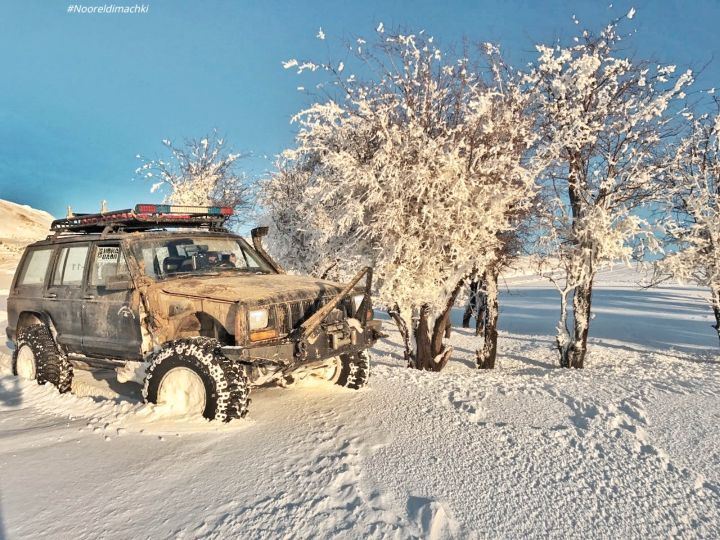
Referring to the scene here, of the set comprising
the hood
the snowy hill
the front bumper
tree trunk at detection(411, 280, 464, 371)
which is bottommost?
tree trunk at detection(411, 280, 464, 371)

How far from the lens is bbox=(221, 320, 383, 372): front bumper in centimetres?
424

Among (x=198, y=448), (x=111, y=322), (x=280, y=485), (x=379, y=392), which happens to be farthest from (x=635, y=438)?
(x=111, y=322)

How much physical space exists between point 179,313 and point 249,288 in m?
0.72

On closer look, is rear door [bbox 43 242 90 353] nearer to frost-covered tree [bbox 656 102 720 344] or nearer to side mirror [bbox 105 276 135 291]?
side mirror [bbox 105 276 135 291]

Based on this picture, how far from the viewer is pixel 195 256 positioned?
5.60 m

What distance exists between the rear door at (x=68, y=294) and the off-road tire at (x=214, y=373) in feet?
6.48

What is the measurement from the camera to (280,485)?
10.8 feet

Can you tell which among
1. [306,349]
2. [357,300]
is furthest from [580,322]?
[306,349]

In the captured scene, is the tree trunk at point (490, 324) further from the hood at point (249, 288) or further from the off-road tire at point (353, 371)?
the hood at point (249, 288)

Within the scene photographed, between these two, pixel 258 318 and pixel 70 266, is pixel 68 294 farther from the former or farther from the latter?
pixel 258 318

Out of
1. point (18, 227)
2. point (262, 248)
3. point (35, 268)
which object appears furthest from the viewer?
point (18, 227)

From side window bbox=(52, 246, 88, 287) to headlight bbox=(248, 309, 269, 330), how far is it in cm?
271

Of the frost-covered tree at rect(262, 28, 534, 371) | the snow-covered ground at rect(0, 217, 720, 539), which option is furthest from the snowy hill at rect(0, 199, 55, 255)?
the snow-covered ground at rect(0, 217, 720, 539)

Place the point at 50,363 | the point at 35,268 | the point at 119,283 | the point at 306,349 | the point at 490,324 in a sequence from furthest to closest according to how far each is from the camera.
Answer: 1. the point at 490,324
2. the point at 35,268
3. the point at 50,363
4. the point at 119,283
5. the point at 306,349
